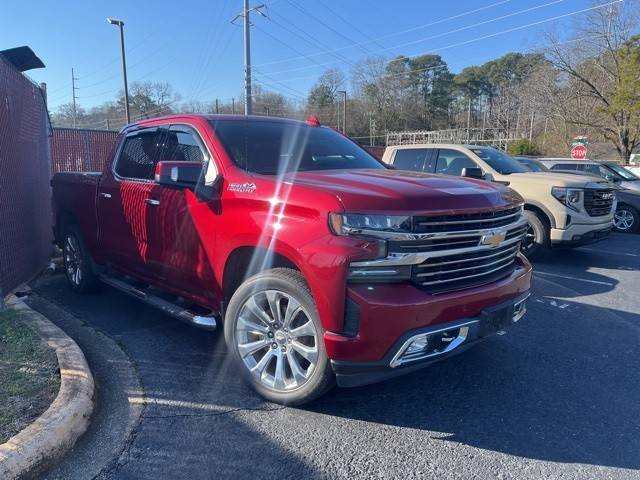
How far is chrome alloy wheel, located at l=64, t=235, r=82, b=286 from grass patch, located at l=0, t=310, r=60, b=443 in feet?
4.74

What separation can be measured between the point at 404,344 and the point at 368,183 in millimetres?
1082

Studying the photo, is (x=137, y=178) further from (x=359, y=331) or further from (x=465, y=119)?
(x=465, y=119)

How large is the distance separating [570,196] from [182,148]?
625 centimetres

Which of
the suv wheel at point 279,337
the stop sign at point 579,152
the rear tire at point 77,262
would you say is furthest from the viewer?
the stop sign at point 579,152

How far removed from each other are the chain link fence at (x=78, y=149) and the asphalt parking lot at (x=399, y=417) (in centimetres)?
1187

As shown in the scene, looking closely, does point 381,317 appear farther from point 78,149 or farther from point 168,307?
point 78,149

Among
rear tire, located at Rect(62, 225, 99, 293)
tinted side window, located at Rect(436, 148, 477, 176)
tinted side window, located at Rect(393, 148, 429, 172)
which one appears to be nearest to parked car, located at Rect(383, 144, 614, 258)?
tinted side window, located at Rect(436, 148, 477, 176)

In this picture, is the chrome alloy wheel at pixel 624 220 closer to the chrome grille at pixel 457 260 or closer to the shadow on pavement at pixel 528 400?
the shadow on pavement at pixel 528 400

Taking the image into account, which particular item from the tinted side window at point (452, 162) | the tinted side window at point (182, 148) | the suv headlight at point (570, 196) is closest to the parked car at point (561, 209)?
the suv headlight at point (570, 196)

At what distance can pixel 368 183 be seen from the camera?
130 inches

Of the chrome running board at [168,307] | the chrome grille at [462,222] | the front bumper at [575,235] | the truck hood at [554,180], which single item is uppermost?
the truck hood at [554,180]

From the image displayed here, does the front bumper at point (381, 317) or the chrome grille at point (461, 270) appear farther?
the chrome grille at point (461, 270)

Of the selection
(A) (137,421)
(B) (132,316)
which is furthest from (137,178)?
(A) (137,421)

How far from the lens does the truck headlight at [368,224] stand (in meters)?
2.86
